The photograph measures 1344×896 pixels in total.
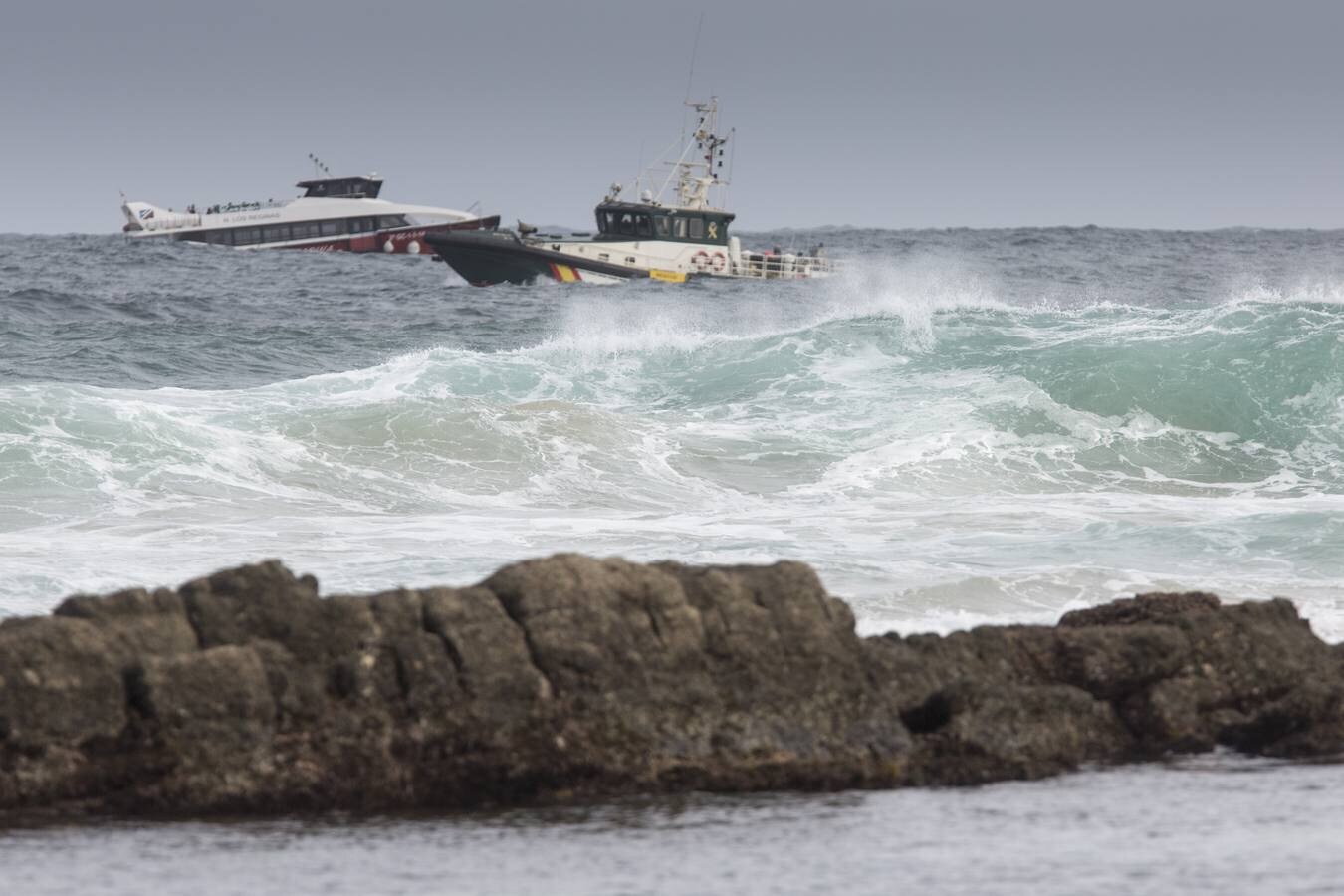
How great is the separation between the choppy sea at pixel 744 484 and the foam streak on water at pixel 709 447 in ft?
0.22

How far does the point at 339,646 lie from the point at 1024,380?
17714 mm

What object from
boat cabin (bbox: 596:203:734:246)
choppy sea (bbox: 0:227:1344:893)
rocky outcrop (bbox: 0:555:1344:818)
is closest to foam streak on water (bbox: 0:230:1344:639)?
choppy sea (bbox: 0:227:1344:893)

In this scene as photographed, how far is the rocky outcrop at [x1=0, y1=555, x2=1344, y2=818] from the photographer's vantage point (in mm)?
5973

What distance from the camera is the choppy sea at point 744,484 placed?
5742 millimetres

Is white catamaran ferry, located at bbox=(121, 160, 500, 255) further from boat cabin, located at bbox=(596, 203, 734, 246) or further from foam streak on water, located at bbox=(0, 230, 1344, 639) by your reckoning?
foam streak on water, located at bbox=(0, 230, 1344, 639)

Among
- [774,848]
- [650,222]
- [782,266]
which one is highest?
[650,222]

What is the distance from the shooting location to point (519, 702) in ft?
20.6

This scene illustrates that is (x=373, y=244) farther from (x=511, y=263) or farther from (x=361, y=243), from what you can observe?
(x=511, y=263)

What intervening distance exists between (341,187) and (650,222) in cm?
3672

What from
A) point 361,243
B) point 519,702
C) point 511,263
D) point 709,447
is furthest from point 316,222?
point 519,702

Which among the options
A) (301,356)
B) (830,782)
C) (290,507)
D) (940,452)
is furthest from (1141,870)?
(301,356)

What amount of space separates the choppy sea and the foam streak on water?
7 centimetres

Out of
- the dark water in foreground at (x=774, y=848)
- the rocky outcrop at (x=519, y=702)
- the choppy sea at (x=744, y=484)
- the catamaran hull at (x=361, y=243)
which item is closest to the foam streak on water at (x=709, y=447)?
the choppy sea at (x=744, y=484)

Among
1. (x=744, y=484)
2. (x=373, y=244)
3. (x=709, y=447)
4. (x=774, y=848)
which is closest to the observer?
(x=774, y=848)
